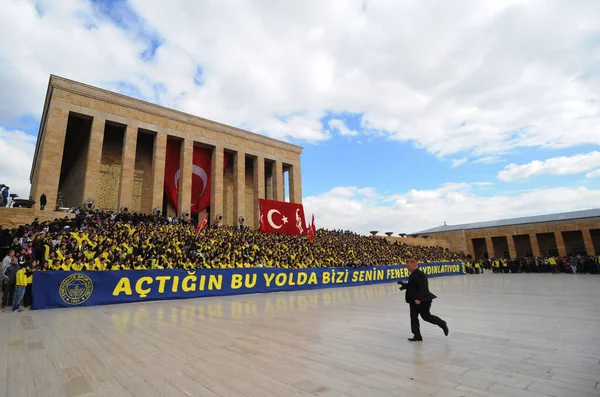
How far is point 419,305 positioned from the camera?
508 cm

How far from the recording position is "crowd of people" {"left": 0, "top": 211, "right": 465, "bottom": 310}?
993 centimetres

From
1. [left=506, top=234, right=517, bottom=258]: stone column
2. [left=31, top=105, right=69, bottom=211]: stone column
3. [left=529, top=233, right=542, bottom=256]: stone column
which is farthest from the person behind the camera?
[left=506, top=234, right=517, bottom=258]: stone column

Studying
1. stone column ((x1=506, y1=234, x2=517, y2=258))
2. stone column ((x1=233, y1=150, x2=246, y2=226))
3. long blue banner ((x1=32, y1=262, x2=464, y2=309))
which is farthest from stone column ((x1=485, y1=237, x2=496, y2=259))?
long blue banner ((x1=32, y1=262, x2=464, y2=309))

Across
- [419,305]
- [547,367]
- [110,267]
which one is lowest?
[547,367]

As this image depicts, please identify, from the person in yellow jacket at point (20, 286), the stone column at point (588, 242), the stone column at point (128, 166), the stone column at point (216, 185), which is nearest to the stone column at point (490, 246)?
the stone column at point (588, 242)

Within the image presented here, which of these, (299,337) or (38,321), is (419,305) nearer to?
(299,337)

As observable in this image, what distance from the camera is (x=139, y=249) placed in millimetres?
13227

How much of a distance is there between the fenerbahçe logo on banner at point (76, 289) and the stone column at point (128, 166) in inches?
642

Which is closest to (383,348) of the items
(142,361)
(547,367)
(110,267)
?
(547,367)

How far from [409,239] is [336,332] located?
35.6 metres

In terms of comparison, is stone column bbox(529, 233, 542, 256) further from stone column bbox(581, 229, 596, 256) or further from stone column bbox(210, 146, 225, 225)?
stone column bbox(210, 146, 225, 225)

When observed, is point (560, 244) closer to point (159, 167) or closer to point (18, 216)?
point (159, 167)

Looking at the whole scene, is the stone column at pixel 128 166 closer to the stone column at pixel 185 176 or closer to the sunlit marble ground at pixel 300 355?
the stone column at pixel 185 176

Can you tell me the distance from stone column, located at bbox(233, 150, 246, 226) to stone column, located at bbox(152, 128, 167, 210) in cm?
710
